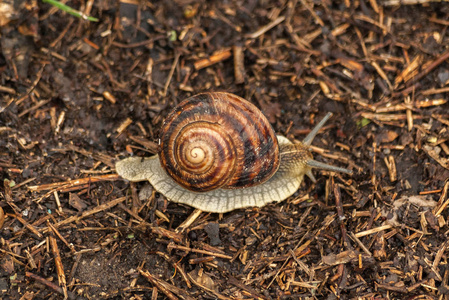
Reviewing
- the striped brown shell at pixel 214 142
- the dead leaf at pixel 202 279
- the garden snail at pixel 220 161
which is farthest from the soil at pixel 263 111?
the striped brown shell at pixel 214 142

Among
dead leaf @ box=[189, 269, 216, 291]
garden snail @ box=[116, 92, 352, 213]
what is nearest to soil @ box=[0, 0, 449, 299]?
dead leaf @ box=[189, 269, 216, 291]

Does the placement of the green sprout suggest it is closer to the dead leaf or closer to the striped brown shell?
the striped brown shell

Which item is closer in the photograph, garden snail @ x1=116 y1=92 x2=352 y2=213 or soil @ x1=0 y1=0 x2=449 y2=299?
soil @ x1=0 y1=0 x2=449 y2=299

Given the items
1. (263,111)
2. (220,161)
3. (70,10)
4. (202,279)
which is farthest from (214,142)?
(70,10)

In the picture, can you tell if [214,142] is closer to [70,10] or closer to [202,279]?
[202,279]

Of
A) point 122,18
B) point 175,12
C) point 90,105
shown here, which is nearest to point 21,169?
point 90,105

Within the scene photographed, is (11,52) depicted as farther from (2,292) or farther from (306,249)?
(306,249)

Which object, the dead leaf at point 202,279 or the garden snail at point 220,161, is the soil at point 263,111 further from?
the garden snail at point 220,161
